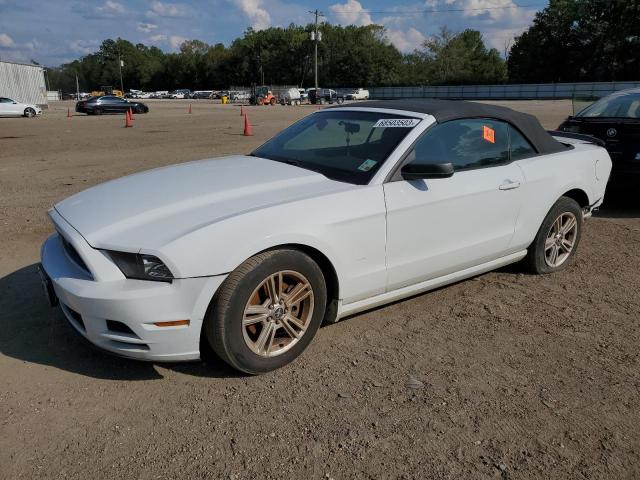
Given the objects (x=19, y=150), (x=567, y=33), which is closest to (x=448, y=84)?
(x=567, y=33)

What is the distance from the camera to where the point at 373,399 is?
299cm

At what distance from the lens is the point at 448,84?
259ft

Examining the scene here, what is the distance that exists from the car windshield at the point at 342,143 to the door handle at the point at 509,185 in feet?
2.85

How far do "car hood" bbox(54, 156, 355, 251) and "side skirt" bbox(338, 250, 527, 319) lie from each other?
77cm

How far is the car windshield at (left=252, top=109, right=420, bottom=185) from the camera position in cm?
367

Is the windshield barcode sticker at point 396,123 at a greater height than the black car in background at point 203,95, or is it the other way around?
the black car in background at point 203,95

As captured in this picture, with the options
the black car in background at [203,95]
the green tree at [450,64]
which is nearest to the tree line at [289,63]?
the green tree at [450,64]

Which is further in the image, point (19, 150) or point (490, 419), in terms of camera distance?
point (19, 150)

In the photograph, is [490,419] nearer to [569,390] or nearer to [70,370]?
[569,390]

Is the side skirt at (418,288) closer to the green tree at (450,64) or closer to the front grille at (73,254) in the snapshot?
the front grille at (73,254)

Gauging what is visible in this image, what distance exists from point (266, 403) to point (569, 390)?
173 cm

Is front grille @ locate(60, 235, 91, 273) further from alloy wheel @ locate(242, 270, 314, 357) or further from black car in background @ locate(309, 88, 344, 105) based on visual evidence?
black car in background @ locate(309, 88, 344, 105)

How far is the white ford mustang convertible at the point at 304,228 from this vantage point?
2.85 meters

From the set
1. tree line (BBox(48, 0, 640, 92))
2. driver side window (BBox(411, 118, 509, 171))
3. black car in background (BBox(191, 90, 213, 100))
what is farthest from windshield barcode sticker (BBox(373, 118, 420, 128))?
black car in background (BBox(191, 90, 213, 100))
